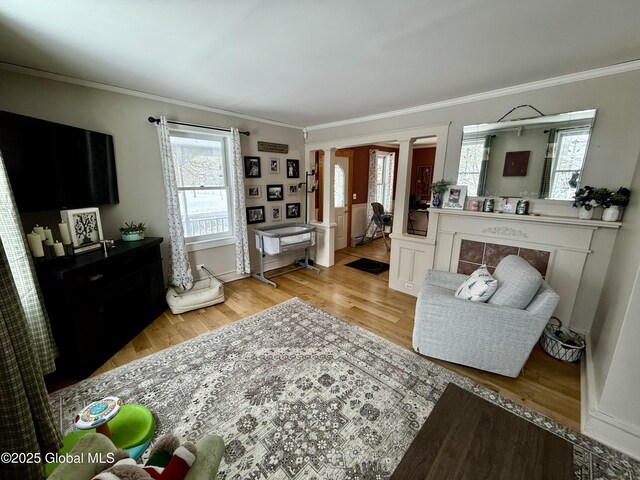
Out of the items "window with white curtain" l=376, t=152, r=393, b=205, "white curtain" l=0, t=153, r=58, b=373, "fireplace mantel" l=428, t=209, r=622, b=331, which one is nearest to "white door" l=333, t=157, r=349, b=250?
"window with white curtain" l=376, t=152, r=393, b=205

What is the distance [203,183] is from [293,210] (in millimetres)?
1570

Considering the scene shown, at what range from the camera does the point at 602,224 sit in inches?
83.7

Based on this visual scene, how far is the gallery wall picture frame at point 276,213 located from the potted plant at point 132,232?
6.14 ft

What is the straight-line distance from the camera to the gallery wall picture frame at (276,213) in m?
4.27

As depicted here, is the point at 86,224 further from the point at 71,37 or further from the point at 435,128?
the point at 435,128

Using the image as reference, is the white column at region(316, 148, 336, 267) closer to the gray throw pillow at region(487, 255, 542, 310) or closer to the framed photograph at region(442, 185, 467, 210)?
the framed photograph at region(442, 185, 467, 210)

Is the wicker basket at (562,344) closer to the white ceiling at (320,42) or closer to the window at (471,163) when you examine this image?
the window at (471,163)

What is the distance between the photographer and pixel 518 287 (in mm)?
1870

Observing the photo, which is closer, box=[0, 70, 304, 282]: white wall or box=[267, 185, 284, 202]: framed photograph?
box=[0, 70, 304, 282]: white wall

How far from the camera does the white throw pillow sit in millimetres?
1995

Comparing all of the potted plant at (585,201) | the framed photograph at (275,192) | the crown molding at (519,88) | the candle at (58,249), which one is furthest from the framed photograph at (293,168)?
the potted plant at (585,201)

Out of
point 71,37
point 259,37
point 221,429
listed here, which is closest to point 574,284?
point 221,429

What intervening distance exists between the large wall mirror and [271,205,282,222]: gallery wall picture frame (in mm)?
2696

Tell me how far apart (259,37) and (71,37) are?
48.8 inches
